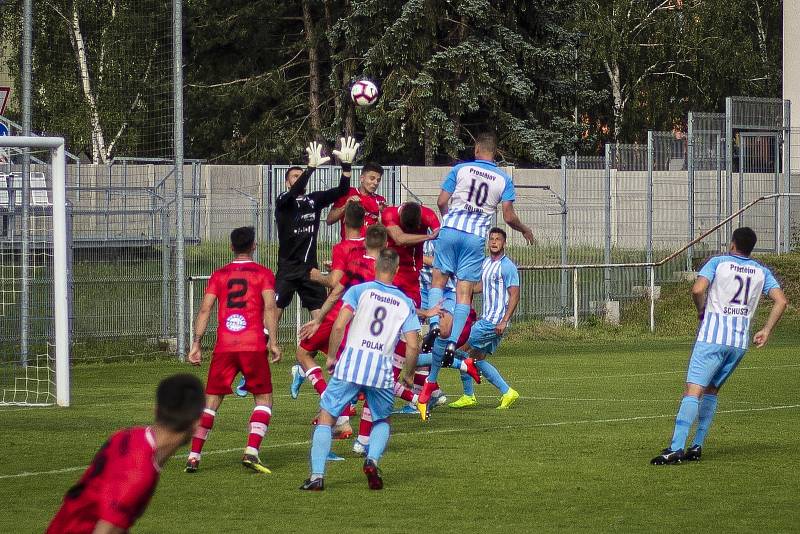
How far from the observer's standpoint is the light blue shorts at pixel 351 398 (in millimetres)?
9672

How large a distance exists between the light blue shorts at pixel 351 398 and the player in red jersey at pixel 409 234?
3.50m

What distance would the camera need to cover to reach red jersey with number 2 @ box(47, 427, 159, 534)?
511cm

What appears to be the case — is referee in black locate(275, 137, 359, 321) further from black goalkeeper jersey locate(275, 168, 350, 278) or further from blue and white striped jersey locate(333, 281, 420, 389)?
blue and white striped jersey locate(333, 281, 420, 389)

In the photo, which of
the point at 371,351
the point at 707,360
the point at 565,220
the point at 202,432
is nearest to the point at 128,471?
the point at 371,351

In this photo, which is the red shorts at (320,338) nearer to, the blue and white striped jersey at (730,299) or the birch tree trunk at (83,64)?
the blue and white striped jersey at (730,299)

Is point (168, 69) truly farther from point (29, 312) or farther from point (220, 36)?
point (220, 36)

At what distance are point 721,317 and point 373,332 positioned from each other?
309 cm

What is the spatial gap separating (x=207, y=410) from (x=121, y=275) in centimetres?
1295

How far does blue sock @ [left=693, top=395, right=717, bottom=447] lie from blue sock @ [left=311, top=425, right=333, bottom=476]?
337cm

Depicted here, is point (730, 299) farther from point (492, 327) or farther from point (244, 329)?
point (492, 327)

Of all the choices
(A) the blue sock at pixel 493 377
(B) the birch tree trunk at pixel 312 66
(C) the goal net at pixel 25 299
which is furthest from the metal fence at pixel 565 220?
(B) the birch tree trunk at pixel 312 66

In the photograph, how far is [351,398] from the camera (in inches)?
384

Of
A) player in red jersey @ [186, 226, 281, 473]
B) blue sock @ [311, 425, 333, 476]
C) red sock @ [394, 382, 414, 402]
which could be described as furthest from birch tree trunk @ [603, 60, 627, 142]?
blue sock @ [311, 425, 333, 476]

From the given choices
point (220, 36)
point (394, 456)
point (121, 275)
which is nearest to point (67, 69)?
point (121, 275)
